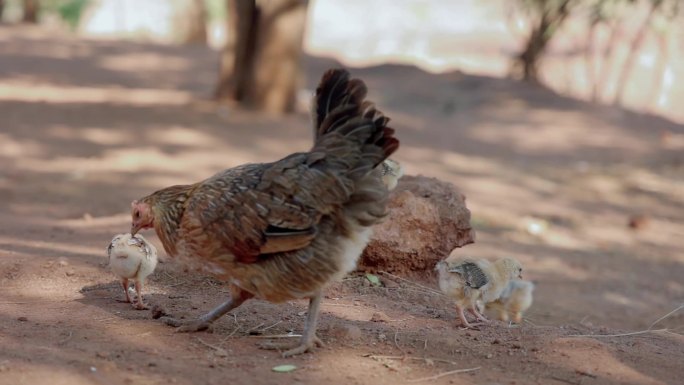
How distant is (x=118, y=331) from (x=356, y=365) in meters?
1.40

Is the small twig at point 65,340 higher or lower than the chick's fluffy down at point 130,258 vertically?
lower

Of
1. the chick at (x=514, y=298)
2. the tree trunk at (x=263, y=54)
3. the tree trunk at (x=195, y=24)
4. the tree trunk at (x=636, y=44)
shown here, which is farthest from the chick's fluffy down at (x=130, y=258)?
the tree trunk at (x=195, y=24)

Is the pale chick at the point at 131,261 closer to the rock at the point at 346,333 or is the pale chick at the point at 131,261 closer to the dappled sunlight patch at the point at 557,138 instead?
the rock at the point at 346,333

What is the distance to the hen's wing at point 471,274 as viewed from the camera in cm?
575

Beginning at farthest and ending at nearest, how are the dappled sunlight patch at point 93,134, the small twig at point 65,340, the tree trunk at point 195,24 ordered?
the tree trunk at point 195,24 < the dappled sunlight patch at point 93,134 < the small twig at point 65,340

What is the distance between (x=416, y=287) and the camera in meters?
6.72

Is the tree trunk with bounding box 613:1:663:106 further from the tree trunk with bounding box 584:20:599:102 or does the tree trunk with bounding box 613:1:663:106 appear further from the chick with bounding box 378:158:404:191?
the chick with bounding box 378:158:404:191

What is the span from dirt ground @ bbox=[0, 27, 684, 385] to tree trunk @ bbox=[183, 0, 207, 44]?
17.2 ft

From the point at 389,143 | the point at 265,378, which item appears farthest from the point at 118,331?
the point at 389,143

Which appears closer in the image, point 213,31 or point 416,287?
point 416,287

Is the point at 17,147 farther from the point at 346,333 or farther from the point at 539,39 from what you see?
the point at 539,39

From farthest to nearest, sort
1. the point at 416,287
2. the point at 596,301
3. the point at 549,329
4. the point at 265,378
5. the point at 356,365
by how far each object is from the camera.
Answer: the point at 596,301 → the point at 416,287 → the point at 549,329 → the point at 356,365 → the point at 265,378

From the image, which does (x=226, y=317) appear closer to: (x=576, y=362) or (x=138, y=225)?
(x=138, y=225)

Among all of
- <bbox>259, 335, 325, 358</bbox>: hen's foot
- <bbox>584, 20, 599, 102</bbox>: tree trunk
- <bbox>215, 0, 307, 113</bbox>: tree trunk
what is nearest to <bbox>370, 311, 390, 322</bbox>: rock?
<bbox>259, 335, 325, 358</bbox>: hen's foot
